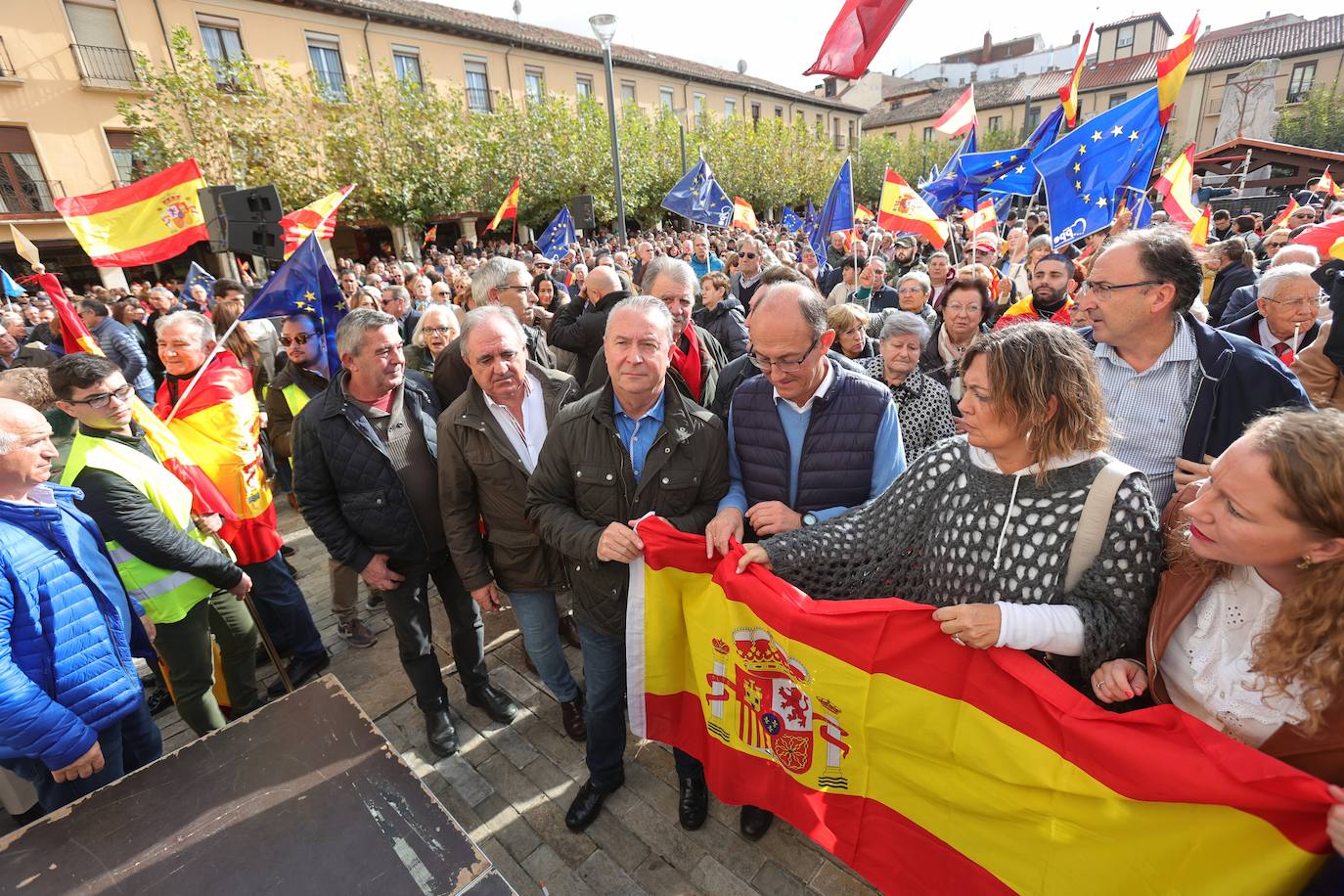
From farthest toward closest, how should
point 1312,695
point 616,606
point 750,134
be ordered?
point 750,134
point 616,606
point 1312,695

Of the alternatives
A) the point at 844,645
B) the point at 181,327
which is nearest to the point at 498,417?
the point at 844,645

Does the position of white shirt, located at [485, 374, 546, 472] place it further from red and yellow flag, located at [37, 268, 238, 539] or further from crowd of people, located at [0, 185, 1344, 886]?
red and yellow flag, located at [37, 268, 238, 539]

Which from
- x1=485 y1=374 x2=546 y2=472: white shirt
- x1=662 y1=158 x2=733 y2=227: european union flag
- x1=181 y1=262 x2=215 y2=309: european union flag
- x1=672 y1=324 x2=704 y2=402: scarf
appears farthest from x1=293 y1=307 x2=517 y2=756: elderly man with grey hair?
x1=181 y1=262 x2=215 y2=309: european union flag

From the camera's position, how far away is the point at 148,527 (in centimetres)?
267

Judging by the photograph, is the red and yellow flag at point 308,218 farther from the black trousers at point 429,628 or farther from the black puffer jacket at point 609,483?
the black puffer jacket at point 609,483

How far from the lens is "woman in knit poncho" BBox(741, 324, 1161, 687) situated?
1.66m

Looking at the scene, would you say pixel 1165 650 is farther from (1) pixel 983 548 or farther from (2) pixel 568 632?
(2) pixel 568 632

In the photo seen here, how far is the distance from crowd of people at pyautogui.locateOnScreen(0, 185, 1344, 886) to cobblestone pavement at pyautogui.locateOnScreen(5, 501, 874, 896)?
11cm

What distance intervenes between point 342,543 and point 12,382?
67.6 inches

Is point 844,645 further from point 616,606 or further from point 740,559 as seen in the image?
point 616,606

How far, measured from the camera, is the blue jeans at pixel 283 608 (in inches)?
153

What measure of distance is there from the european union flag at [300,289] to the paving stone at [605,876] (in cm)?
314

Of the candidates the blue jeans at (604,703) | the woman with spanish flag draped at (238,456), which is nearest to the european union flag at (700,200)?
the woman with spanish flag draped at (238,456)

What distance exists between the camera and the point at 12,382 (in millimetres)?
2979
